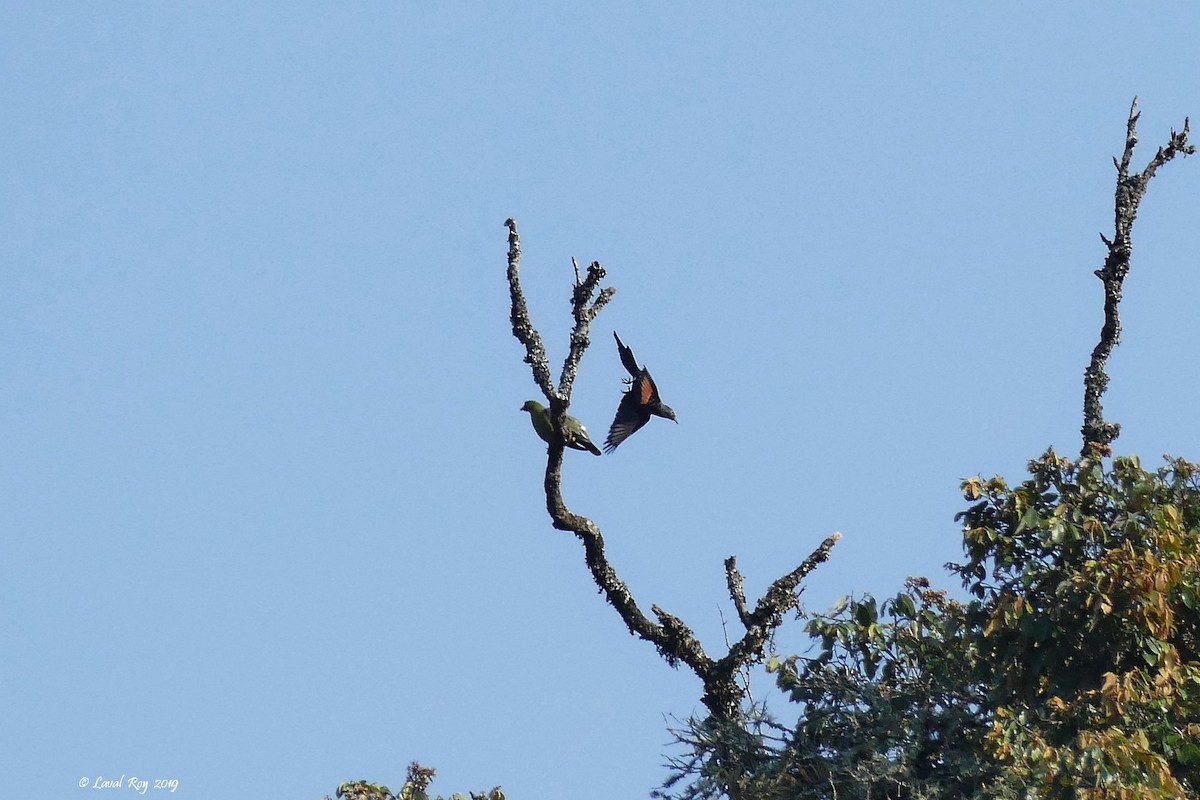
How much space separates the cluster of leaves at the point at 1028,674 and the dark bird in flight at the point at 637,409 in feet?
6.95

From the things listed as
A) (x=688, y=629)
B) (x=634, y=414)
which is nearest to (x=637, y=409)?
(x=634, y=414)

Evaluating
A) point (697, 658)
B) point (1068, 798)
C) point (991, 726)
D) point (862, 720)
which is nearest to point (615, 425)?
point (697, 658)

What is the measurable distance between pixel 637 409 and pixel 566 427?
241 centimetres

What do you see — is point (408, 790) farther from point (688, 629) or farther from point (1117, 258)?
point (1117, 258)

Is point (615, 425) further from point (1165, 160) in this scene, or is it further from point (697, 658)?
point (1165, 160)

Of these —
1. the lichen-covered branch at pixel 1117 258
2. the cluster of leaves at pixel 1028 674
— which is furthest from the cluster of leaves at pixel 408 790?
the lichen-covered branch at pixel 1117 258

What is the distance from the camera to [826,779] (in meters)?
9.61

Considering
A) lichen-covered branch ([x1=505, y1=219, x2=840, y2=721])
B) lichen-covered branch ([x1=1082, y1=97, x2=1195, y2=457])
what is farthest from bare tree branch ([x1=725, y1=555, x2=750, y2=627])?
lichen-covered branch ([x1=1082, y1=97, x2=1195, y2=457])

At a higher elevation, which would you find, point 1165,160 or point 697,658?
point 1165,160

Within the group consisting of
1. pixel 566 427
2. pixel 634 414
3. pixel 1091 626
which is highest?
pixel 634 414

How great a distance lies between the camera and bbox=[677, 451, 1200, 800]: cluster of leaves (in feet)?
28.4

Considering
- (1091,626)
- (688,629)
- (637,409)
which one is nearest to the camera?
(1091,626)

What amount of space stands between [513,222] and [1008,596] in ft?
12.3

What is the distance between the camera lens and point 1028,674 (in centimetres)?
940
